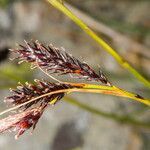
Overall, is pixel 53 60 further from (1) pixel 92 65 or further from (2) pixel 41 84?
(1) pixel 92 65

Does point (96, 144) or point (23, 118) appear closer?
point (23, 118)

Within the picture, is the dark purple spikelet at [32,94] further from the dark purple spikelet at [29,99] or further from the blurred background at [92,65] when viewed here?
the blurred background at [92,65]

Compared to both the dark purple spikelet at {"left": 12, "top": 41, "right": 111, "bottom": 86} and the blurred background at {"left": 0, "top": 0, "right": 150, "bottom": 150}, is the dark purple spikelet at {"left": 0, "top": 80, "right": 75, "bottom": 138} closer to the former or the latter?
the dark purple spikelet at {"left": 12, "top": 41, "right": 111, "bottom": 86}

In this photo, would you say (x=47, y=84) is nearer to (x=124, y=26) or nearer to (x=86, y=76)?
(x=86, y=76)

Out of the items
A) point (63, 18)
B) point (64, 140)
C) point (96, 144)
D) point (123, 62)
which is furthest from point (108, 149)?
point (123, 62)

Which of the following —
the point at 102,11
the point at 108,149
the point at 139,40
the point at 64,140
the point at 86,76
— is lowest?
the point at 86,76

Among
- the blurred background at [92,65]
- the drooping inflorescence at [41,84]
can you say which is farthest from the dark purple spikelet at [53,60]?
the blurred background at [92,65]
